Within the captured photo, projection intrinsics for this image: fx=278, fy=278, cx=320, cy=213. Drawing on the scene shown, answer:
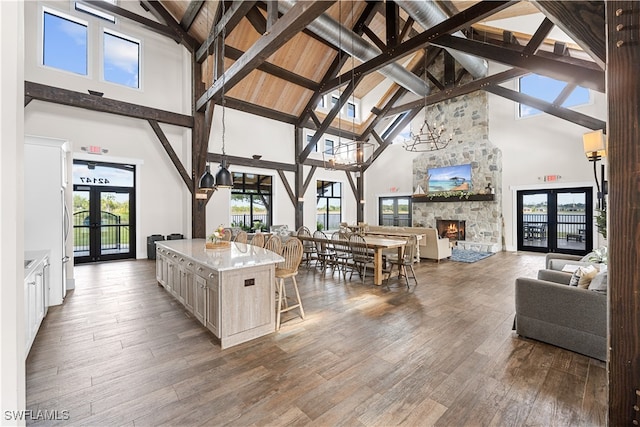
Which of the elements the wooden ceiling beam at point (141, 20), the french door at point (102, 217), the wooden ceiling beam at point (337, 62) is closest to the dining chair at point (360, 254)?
the wooden ceiling beam at point (337, 62)

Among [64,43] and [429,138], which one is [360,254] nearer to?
[429,138]

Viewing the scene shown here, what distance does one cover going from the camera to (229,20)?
18.0ft

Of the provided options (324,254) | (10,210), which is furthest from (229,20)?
(10,210)

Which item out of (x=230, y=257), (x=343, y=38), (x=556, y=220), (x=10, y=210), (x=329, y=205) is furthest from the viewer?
(x=329, y=205)

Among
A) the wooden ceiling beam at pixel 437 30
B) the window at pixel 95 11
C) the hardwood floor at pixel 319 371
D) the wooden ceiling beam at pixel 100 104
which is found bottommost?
the hardwood floor at pixel 319 371

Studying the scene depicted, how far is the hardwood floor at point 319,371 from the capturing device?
188cm

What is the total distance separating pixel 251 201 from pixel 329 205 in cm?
373

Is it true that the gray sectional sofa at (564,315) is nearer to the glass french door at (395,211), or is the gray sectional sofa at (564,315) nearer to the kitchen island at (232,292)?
the kitchen island at (232,292)

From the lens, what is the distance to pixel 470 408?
1925 mm

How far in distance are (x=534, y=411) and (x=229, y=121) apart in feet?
29.7

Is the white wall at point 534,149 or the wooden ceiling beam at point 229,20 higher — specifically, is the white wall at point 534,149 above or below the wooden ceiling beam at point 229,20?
below

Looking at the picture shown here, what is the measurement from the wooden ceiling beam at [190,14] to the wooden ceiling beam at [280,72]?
923 millimetres

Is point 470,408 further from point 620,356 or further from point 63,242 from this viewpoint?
point 63,242

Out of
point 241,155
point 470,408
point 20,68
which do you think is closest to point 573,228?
point 470,408
